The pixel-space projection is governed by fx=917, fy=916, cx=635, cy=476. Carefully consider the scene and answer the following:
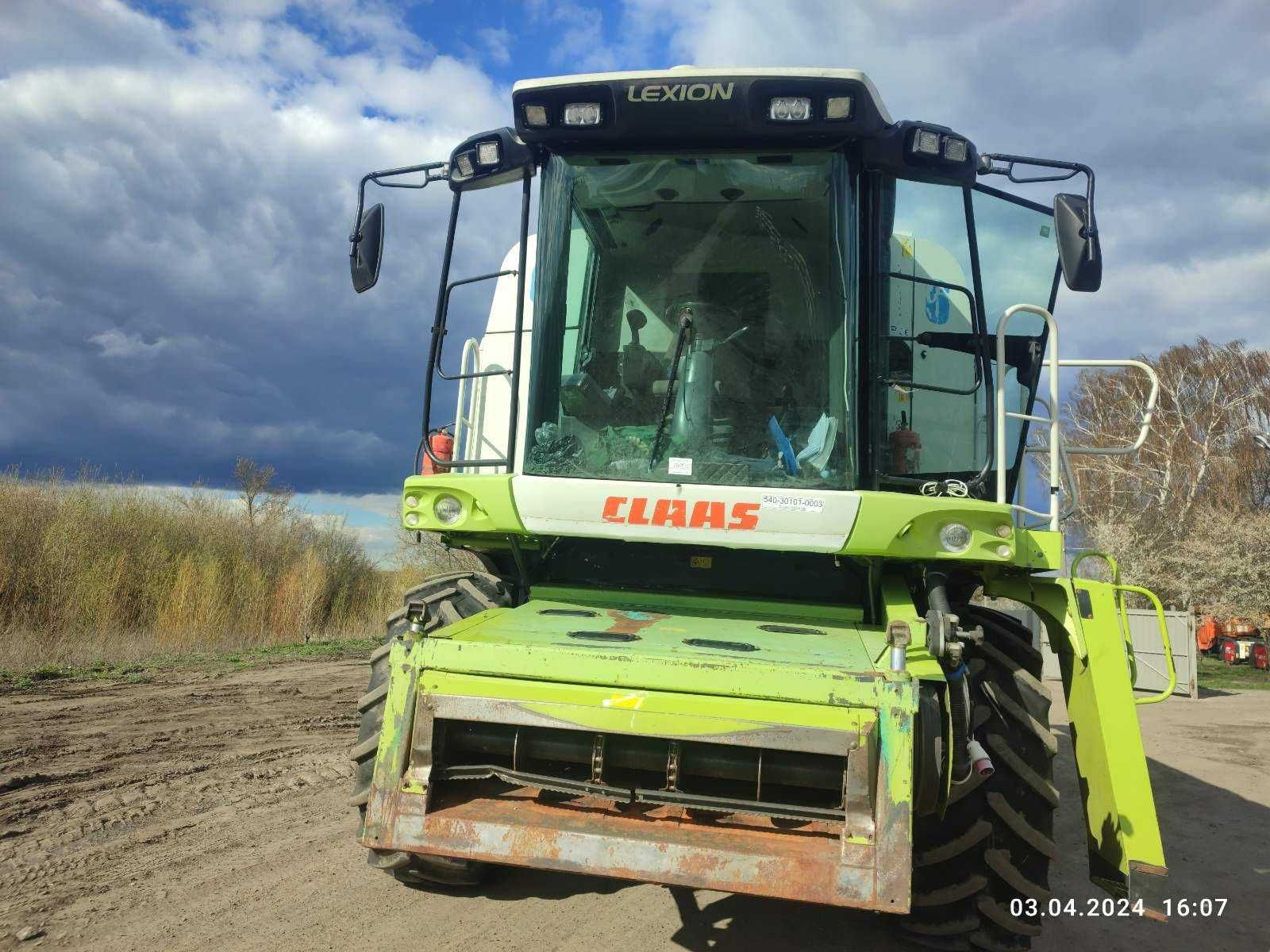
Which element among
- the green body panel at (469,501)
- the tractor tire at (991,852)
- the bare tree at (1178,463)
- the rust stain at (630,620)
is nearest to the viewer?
the tractor tire at (991,852)

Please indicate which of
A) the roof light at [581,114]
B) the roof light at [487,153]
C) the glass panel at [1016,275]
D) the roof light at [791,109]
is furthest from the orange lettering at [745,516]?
the roof light at [487,153]

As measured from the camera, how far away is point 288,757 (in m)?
6.34

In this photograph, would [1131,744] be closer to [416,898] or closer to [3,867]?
[416,898]

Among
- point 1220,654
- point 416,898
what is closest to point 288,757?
point 416,898

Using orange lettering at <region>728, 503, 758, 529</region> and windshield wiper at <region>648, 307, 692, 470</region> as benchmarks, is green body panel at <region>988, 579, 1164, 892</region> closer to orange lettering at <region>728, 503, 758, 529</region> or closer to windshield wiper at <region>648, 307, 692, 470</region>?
orange lettering at <region>728, 503, 758, 529</region>

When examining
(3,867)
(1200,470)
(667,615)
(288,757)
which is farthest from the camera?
(1200,470)

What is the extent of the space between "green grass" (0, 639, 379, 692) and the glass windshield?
23.5 ft

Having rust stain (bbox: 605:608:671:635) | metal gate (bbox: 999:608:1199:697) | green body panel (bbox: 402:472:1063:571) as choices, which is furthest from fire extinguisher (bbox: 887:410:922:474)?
metal gate (bbox: 999:608:1199:697)

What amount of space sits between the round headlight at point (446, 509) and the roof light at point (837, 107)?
2092 mm

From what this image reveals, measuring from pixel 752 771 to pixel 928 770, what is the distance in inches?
20.1

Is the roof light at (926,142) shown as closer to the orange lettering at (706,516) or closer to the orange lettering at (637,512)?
the orange lettering at (706,516)

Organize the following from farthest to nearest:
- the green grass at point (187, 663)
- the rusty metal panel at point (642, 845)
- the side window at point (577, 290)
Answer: the green grass at point (187, 663)
the side window at point (577, 290)
the rusty metal panel at point (642, 845)

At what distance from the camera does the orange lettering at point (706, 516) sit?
11.1ft

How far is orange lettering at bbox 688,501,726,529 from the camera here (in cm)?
340
